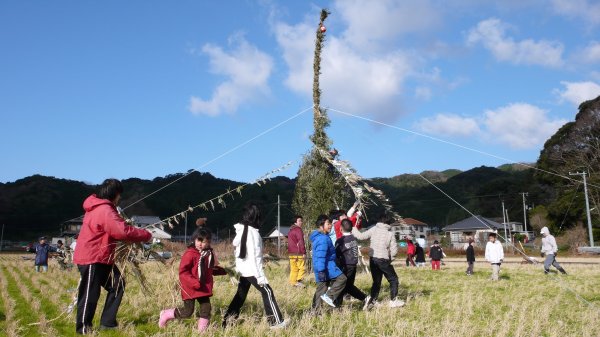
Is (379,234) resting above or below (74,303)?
above

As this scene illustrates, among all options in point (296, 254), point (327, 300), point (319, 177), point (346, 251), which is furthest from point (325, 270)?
point (319, 177)

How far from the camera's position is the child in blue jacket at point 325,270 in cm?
748

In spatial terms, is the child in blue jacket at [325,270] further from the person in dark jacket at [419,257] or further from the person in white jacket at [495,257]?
the person in dark jacket at [419,257]

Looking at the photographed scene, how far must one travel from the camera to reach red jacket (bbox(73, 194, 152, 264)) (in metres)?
5.47

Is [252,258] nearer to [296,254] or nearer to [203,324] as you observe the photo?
[203,324]

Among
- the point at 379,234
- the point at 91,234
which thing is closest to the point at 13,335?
the point at 91,234

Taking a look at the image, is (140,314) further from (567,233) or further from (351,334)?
(567,233)

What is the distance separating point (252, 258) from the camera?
6215 mm

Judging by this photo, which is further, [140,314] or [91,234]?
[140,314]

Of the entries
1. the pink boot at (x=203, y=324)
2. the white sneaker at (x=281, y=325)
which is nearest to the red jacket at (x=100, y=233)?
the pink boot at (x=203, y=324)

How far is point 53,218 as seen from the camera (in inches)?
3307

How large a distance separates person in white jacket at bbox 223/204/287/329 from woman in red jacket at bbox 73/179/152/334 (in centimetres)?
123

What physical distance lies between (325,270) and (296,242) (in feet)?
12.3

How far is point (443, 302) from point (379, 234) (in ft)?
5.10
